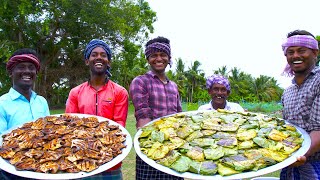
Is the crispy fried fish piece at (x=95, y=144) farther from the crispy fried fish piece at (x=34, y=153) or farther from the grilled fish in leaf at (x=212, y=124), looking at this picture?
the grilled fish in leaf at (x=212, y=124)

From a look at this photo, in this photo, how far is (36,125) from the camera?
2.90 metres

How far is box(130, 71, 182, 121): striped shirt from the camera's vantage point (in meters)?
3.20

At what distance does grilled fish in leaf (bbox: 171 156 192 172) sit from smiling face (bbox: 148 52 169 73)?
111cm

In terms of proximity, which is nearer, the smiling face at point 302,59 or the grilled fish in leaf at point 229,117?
the smiling face at point 302,59

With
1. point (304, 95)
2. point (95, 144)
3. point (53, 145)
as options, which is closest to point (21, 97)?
point (53, 145)

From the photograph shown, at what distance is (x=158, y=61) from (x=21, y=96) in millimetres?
1414

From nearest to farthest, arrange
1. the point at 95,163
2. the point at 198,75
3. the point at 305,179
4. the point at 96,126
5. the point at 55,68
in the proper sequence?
the point at 95,163
the point at 305,179
the point at 96,126
the point at 55,68
the point at 198,75

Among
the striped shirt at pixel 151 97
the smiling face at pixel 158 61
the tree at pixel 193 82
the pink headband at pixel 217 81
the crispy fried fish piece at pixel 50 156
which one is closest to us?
the crispy fried fish piece at pixel 50 156

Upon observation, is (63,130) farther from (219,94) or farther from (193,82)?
(193,82)

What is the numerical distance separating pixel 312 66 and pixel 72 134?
89.8 inches

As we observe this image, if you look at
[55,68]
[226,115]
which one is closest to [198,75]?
[55,68]

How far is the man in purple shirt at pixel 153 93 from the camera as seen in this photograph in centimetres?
317

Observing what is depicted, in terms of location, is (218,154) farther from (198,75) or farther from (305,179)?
(198,75)

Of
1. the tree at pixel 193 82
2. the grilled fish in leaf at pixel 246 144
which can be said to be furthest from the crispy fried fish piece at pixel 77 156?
the tree at pixel 193 82
